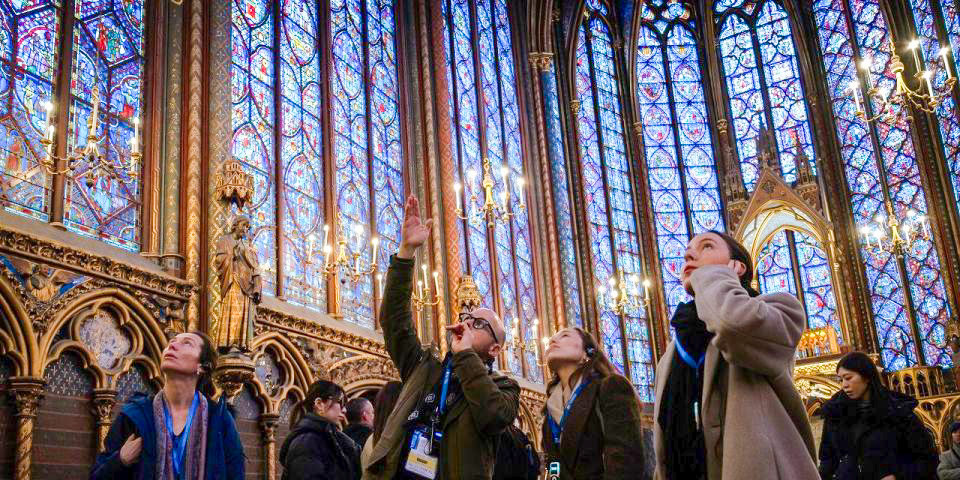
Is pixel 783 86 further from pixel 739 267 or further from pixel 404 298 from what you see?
pixel 739 267

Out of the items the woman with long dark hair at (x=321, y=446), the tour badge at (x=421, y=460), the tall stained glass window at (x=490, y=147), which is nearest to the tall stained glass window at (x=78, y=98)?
the woman with long dark hair at (x=321, y=446)

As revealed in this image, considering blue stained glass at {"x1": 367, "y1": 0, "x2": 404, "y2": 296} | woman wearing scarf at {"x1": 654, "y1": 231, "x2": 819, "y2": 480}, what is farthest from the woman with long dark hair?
blue stained glass at {"x1": 367, "y1": 0, "x2": 404, "y2": 296}

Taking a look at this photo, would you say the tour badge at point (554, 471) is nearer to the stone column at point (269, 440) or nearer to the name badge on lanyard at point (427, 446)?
the name badge on lanyard at point (427, 446)

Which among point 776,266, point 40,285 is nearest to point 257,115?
point 40,285

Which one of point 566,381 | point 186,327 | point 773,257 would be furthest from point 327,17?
point 773,257

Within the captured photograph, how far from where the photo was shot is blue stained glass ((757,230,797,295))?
66.9ft

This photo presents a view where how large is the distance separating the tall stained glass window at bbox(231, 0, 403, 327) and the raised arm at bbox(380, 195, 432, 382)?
6.72m

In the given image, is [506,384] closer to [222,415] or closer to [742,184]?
[222,415]

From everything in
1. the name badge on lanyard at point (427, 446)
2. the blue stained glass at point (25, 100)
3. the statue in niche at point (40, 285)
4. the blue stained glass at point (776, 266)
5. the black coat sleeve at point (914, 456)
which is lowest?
the black coat sleeve at point (914, 456)

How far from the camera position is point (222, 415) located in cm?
361

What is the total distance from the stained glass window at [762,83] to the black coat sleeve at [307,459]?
699 inches

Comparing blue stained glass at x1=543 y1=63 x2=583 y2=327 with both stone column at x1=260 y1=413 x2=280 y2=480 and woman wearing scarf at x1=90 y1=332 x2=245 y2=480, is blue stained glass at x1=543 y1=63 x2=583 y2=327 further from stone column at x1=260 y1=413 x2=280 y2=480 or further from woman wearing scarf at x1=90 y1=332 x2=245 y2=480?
woman wearing scarf at x1=90 y1=332 x2=245 y2=480

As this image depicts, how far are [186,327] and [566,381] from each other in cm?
529

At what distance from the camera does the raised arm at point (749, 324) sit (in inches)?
94.6
